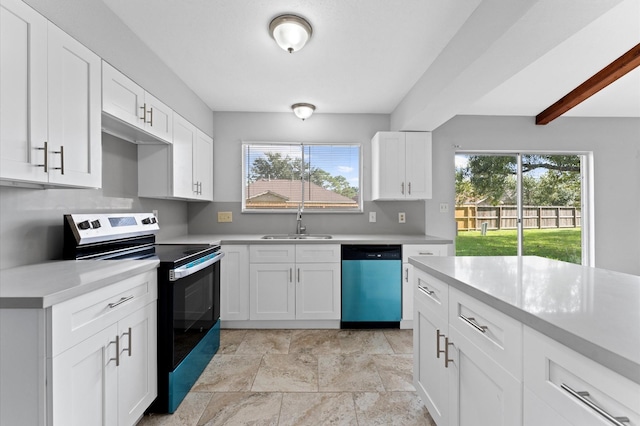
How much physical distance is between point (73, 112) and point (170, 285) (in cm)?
100

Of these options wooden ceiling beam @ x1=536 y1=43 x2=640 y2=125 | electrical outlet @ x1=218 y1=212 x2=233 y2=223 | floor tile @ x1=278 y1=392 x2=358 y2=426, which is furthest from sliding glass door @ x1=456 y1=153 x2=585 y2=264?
electrical outlet @ x1=218 y1=212 x2=233 y2=223

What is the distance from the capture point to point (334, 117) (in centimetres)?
357

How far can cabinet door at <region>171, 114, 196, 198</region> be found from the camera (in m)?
2.52

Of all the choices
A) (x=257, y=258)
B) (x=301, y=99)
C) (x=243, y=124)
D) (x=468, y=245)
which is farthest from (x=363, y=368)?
(x=243, y=124)

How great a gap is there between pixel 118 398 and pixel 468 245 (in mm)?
3702

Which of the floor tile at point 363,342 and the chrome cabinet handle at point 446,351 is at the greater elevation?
the chrome cabinet handle at point 446,351

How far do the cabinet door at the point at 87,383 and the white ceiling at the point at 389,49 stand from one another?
1.86 m

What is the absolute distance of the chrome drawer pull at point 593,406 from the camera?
1.92 feet

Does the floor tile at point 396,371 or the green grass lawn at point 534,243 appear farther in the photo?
the green grass lawn at point 534,243

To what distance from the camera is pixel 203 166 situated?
3166mm

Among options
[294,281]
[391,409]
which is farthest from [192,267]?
[391,409]

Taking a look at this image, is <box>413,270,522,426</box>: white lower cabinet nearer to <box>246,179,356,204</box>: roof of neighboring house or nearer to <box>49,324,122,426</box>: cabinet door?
<box>49,324,122,426</box>: cabinet door

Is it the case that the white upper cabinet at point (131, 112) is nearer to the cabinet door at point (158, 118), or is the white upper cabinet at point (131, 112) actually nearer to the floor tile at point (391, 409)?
the cabinet door at point (158, 118)

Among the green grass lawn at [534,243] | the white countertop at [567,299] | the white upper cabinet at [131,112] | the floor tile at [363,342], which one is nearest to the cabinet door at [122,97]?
the white upper cabinet at [131,112]
